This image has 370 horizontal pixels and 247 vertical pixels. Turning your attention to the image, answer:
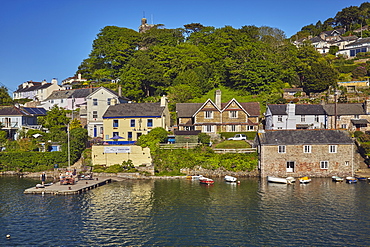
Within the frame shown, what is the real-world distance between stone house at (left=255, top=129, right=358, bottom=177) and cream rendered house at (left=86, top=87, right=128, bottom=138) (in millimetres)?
36271

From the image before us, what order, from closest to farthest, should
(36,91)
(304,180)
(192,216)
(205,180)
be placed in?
(192,216), (304,180), (205,180), (36,91)

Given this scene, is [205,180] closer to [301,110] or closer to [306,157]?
[306,157]

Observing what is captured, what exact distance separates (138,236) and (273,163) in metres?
30.5

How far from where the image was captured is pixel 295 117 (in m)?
71.2

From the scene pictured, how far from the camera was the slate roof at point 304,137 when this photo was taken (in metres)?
56.7

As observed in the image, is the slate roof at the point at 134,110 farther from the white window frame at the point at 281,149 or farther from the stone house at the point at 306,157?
the white window frame at the point at 281,149

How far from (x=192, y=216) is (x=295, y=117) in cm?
4091

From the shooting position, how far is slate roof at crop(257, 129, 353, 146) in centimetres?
5666

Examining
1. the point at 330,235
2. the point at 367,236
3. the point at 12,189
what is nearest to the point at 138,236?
the point at 330,235

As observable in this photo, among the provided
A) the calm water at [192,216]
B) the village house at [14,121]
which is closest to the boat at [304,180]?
the calm water at [192,216]

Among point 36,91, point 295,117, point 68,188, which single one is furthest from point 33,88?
point 295,117

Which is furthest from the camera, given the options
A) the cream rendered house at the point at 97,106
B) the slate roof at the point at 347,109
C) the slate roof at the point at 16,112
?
the cream rendered house at the point at 97,106

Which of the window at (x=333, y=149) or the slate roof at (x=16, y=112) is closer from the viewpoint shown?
the window at (x=333, y=149)

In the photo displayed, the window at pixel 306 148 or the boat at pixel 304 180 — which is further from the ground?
the window at pixel 306 148
